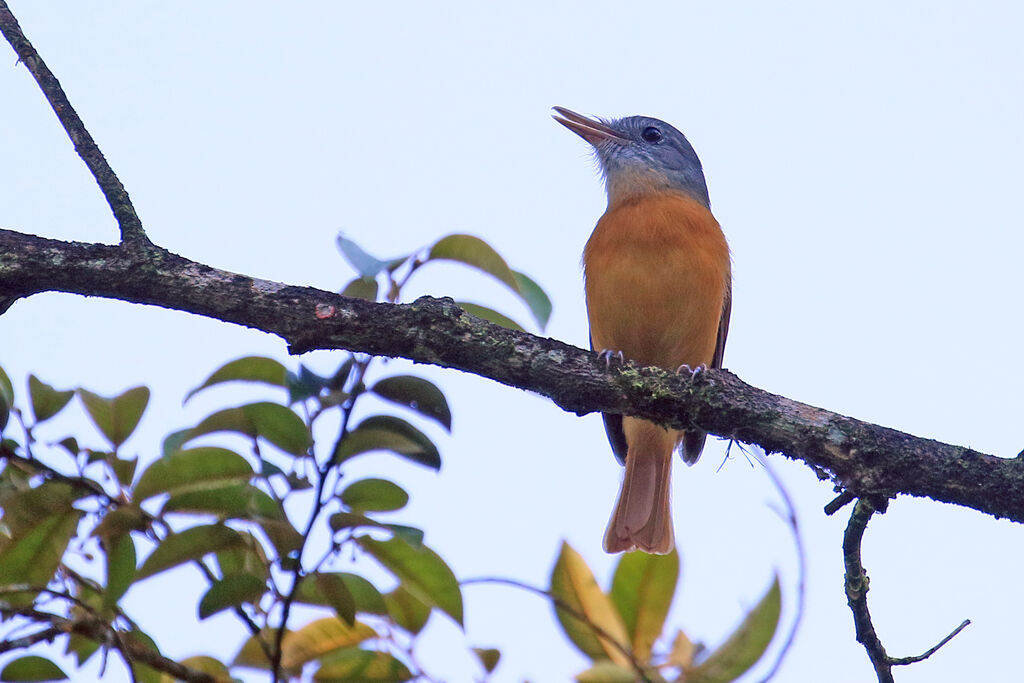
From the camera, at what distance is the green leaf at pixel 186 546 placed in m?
2.27

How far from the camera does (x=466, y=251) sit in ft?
9.95

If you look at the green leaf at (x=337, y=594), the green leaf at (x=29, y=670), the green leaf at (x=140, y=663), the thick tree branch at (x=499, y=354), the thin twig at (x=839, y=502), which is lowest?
the green leaf at (x=29, y=670)

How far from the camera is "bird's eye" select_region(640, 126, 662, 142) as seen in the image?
6332 mm

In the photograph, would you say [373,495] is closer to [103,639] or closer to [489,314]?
[103,639]

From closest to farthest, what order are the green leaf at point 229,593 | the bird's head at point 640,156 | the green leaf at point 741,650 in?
the green leaf at point 741,650 < the green leaf at point 229,593 < the bird's head at point 640,156

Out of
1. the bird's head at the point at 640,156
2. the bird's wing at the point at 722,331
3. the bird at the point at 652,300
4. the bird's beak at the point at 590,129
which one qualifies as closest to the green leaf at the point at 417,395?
the bird at the point at 652,300

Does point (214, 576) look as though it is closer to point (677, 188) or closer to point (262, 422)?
point (262, 422)

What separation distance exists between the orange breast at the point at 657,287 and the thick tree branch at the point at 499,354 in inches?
60.4

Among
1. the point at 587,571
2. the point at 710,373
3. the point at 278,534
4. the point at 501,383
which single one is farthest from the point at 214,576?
the point at 710,373

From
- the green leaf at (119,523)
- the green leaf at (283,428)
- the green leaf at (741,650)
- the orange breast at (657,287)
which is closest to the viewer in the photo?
the green leaf at (741,650)

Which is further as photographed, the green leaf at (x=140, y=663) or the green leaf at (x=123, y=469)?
the green leaf at (x=123, y=469)

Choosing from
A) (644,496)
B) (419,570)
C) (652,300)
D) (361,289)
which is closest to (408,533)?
(419,570)

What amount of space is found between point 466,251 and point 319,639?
1139mm

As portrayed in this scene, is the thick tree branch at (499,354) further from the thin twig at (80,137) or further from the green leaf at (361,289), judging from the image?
the thin twig at (80,137)
